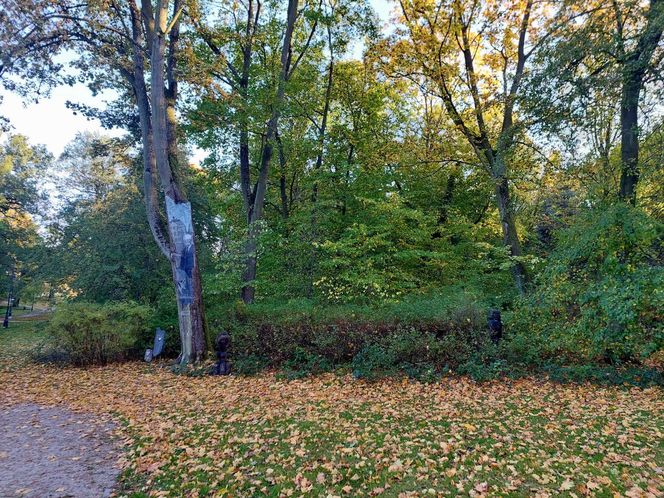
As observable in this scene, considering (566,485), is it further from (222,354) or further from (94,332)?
(94,332)

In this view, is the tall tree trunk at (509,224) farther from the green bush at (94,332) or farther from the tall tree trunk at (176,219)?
the green bush at (94,332)

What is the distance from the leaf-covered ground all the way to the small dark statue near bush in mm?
631

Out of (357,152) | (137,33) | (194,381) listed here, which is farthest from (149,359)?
(357,152)

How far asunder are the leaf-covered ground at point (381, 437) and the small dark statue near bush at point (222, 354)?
2.07 feet

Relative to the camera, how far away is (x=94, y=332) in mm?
8852

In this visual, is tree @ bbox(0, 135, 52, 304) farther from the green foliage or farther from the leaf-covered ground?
the green foliage

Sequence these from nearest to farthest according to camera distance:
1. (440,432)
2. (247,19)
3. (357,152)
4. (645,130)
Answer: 1. (440,432)
2. (645,130)
3. (247,19)
4. (357,152)

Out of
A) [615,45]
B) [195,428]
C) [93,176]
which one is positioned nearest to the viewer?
[195,428]

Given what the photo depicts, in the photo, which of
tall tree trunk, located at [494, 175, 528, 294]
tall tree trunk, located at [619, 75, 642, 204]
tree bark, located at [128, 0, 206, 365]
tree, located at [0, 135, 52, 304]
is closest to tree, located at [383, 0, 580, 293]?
tall tree trunk, located at [494, 175, 528, 294]

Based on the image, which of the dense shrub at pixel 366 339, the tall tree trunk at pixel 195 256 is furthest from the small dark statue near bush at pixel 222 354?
the tall tree trunk at pixel 195 256

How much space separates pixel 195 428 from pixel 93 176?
95.6 feet

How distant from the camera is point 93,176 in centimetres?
2814

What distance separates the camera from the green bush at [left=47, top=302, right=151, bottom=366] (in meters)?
8.74

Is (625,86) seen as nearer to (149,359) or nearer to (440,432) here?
(440,432)
